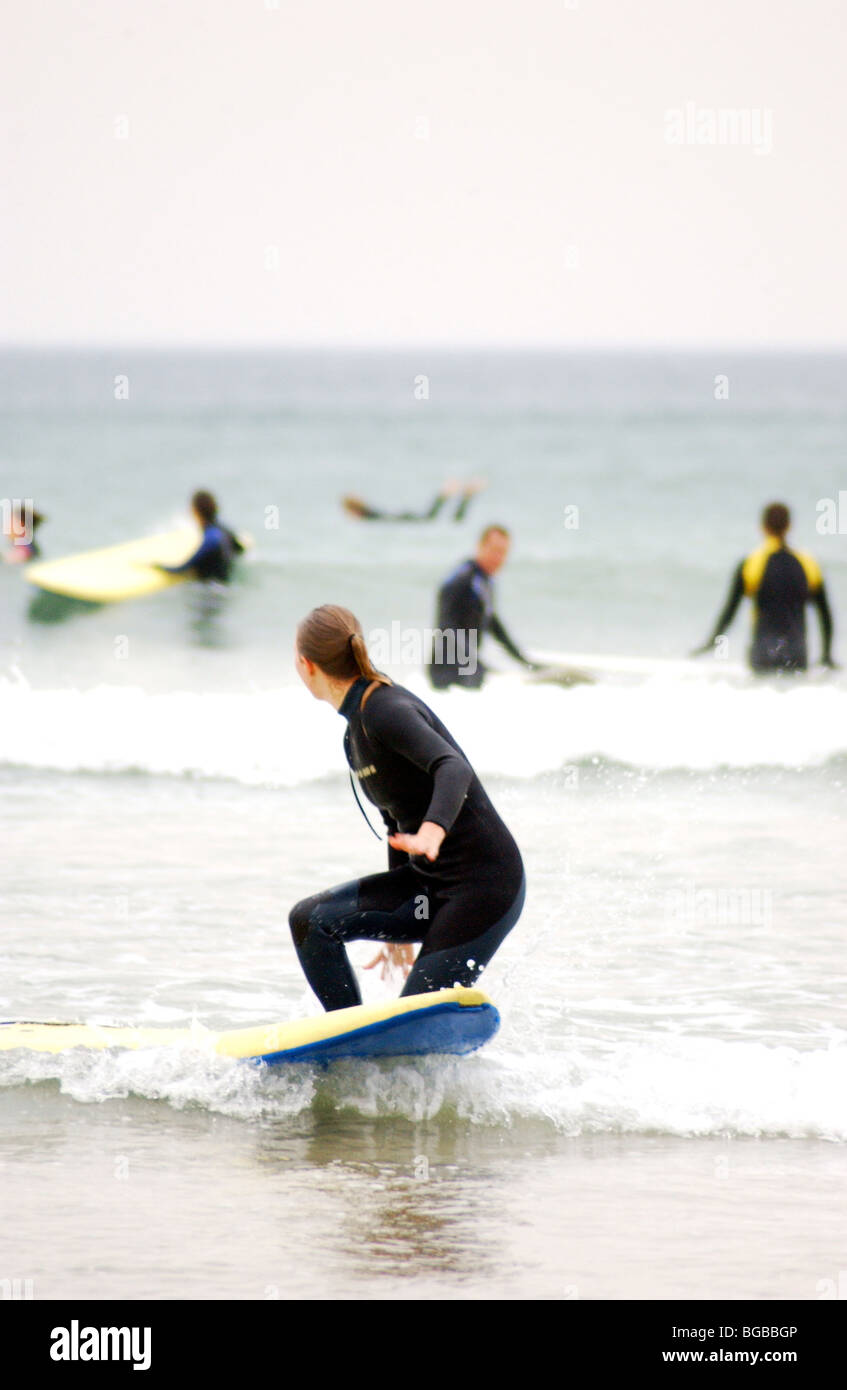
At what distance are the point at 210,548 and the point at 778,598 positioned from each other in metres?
7.63

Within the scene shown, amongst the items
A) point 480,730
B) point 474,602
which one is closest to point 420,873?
point 474,602

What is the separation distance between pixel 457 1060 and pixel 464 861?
774 mm

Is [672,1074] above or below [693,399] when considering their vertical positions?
below

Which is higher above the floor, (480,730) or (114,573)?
(114,573)

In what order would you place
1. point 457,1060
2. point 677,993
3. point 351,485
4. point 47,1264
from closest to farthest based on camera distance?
1. point 47,1264
2. point 457,1060
3. point 677,993
4. point 351,485

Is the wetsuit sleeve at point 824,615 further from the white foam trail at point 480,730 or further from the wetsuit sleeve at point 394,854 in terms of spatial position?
the wetsuit sleeve at point 394,854

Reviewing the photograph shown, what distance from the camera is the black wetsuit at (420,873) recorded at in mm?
4211

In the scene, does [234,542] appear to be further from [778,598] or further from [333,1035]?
[333,1035]

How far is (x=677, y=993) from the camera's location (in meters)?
6.08

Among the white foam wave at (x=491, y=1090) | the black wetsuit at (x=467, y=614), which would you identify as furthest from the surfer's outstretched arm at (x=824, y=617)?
the white foam wave at (x=491, y=1090)

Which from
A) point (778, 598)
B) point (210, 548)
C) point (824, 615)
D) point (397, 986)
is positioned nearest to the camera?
point (397, 986)

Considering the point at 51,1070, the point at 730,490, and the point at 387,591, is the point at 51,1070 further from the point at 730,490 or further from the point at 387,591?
the point at 730,490

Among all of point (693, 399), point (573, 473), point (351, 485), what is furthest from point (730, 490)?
point (693, 399)

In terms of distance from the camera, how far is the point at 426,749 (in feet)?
13.8
